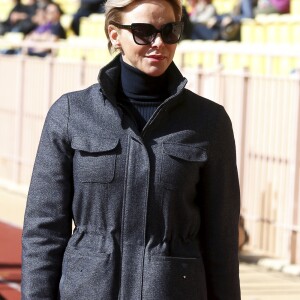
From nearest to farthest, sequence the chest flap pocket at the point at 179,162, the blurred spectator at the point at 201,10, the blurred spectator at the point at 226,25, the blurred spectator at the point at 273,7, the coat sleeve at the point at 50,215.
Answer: the chest flap pocket at the point at 179,162 → the coat sleeve at the point at 50,215 → the blurred spectator at the point at 226,25 → the blurred spectator at the point at 273,7 → the blurred spectator at the point at 201,10

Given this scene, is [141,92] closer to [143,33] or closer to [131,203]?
[143,33]

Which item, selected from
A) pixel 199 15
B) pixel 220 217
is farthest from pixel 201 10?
pixel 220 217

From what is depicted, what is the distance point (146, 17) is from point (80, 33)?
57.7 feet

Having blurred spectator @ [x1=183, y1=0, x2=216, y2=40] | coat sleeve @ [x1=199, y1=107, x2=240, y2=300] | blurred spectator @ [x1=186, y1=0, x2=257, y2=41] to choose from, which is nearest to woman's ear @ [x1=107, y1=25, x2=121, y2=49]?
coat sleeve @ [x1=199, y1=107, x2=240, y2=300]

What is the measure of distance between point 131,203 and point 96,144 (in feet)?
0.72

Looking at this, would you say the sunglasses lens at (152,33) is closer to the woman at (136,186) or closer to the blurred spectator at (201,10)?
the woman at (136,186)

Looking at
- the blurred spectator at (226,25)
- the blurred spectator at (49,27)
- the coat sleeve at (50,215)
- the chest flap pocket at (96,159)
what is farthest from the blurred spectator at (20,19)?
the chest flap pocket at (96,159)

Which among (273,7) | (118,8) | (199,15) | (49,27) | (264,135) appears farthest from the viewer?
(49,27)

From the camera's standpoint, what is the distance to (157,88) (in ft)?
12.1

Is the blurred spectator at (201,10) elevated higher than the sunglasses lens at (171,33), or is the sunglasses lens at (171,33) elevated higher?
the blurred spectator at (201,10)

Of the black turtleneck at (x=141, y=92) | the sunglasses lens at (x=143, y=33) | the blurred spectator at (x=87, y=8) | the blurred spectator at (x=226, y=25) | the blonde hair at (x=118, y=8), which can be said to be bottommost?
the black turtleneck at (x=141, y=92)

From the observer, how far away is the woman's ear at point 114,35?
3.73 metres

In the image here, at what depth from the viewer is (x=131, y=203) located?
353 centimetres

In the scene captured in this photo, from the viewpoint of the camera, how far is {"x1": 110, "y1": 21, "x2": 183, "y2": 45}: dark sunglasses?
3.57 metres
